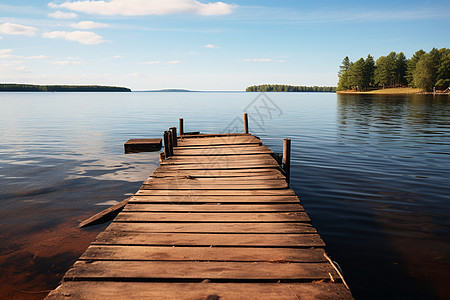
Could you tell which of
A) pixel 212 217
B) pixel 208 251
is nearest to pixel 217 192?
pixel 212 217

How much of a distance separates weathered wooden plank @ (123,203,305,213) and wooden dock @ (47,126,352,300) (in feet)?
0.06

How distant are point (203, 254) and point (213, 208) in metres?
1.74

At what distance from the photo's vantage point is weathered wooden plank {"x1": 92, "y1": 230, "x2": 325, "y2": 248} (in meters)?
4.29

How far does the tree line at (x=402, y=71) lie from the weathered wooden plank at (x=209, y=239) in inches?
4532

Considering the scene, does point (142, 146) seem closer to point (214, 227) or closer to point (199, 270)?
point (214, 227)

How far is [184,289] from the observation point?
3.32m

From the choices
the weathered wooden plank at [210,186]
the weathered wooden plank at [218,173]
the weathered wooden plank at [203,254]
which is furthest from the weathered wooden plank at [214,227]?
the weathered wooden plank at [218,173]

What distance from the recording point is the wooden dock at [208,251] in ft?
10.9

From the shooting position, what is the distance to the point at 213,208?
18.8 feet

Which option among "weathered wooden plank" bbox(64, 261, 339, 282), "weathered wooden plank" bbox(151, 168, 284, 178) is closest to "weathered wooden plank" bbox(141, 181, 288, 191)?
"weathered wooden plank" bbox(151, 168, 284, 178)

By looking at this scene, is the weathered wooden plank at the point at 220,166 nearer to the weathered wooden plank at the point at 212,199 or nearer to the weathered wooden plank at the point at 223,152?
the weathered wooden plank at the point at 223,152

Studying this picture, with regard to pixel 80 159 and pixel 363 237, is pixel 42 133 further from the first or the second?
pixel 363 237

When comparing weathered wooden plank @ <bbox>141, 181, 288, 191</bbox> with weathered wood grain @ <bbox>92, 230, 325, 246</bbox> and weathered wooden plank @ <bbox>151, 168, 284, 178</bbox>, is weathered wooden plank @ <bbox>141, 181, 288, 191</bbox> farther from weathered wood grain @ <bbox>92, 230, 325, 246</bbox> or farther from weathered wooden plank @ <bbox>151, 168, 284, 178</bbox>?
weathered wood grain @ <bbox>92, 230, 325, 246</bbox>

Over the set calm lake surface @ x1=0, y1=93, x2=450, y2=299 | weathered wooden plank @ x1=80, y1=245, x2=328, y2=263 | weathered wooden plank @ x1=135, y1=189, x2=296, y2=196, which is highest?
weathered wooden plank @ x1=135, y1=189, x2=296, y2=196
